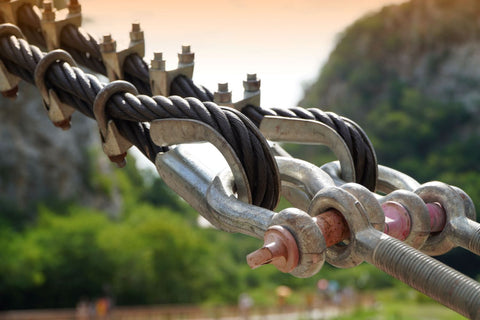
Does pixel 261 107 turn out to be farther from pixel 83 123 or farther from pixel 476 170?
pixel 476 170

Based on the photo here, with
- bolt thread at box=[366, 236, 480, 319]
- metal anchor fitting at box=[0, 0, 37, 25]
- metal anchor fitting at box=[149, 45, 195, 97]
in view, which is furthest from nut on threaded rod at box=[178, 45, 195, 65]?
bolt thread at box=[366, 236, 480, 319]

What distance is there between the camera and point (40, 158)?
111 ft

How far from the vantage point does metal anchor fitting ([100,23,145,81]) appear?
2716 millimetres

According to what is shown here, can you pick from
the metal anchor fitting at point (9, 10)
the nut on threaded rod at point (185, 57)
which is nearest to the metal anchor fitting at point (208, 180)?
the nut on threaded rod at point (185, 57)

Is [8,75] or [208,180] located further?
[8,75]

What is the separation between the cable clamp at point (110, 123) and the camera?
217cm

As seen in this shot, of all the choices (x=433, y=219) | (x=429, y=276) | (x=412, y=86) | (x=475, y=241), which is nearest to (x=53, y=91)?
(x=433, y=219)

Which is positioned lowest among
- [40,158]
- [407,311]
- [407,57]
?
[407,57]

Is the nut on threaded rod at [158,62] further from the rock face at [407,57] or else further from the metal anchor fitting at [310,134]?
the rock face at [407,57]

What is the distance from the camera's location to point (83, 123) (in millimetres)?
36344

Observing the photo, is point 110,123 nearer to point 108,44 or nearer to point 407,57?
point 108,44

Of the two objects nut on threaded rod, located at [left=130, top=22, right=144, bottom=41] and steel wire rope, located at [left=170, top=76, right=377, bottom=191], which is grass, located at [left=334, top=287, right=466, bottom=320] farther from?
steel wire rope, located at [left=170, top=76, right=377, bottom=191]

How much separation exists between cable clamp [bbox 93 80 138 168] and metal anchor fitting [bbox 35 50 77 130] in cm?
30

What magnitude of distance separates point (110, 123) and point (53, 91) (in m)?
0.38
